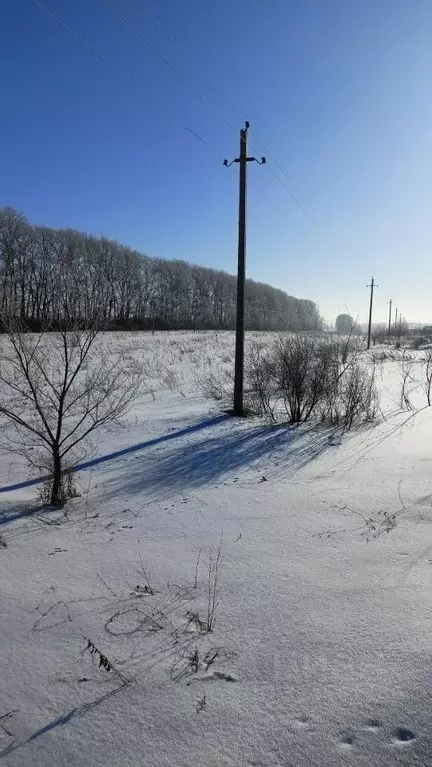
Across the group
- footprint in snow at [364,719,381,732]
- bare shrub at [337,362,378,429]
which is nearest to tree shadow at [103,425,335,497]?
bare shrub at [337,362,378,429]

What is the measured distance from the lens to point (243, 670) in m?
2.32

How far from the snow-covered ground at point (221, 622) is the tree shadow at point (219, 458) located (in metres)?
0.11

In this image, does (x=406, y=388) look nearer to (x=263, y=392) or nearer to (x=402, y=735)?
(x=263, y=392)

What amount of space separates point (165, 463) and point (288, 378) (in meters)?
3.97

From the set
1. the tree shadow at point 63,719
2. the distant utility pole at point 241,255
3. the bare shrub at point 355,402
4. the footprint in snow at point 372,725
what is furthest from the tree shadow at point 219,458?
the footprint in snow at point 372,725

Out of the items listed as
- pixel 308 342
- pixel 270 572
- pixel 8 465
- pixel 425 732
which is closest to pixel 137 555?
pixel 270 572

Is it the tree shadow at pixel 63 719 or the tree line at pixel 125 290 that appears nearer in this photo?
the tree shadow at pixel 63 719

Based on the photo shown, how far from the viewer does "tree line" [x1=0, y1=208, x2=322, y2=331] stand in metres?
4.90

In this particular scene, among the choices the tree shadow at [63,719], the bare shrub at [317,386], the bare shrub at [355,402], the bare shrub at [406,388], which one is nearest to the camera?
the tree shadow at [63,719]

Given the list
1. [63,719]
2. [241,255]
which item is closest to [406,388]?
[241,255]

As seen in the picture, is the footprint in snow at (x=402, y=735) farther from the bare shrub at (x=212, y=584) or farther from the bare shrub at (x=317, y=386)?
the bare shrub at (x=317, y=386)

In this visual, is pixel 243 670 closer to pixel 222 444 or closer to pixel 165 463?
pixel 165 463

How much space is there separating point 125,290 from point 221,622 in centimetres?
6177

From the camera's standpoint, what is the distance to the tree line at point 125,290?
4.90 metres
